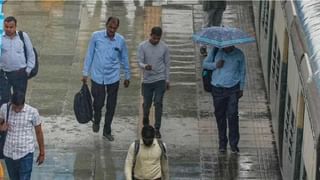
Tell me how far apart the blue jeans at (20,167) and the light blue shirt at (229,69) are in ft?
9.59

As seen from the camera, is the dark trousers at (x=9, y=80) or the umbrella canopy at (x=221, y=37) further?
the dark trousers at (x=9, y=80)

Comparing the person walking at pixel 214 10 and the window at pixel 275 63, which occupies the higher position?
the person walking at pixel 214 10

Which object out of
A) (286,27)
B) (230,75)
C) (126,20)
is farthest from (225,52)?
(126,20)

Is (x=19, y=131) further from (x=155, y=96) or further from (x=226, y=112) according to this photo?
(x=226, y=112)

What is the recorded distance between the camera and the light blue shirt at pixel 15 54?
13703mm

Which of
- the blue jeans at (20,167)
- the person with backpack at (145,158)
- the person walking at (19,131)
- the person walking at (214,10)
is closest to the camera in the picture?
the person with backpack at (145,158)

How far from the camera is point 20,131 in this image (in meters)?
11.5

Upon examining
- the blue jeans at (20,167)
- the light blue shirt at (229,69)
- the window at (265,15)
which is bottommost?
the blue jeans at (20,167)

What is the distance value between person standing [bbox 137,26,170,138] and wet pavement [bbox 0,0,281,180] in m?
0.49

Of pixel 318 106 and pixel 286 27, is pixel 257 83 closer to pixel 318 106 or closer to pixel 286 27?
pixel 286 27

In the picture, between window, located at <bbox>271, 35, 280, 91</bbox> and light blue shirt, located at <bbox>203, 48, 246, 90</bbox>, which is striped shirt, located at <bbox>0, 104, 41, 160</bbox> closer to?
light blue shirt, located at <bbox>203, 48, 246, 90</bbox>

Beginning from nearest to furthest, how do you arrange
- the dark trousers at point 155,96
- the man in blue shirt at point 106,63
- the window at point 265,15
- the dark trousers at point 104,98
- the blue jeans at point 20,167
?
the blue jeans at point 20,167
the man in blue shirt at point 106,63
the dark trousers at point 104,98
the dark trousers at point 155,96
the window at point 265,15

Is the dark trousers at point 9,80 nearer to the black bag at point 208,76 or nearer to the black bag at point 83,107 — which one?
the black bag at point 83,107

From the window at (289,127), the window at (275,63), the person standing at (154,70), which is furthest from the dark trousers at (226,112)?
the window at (289,127)
